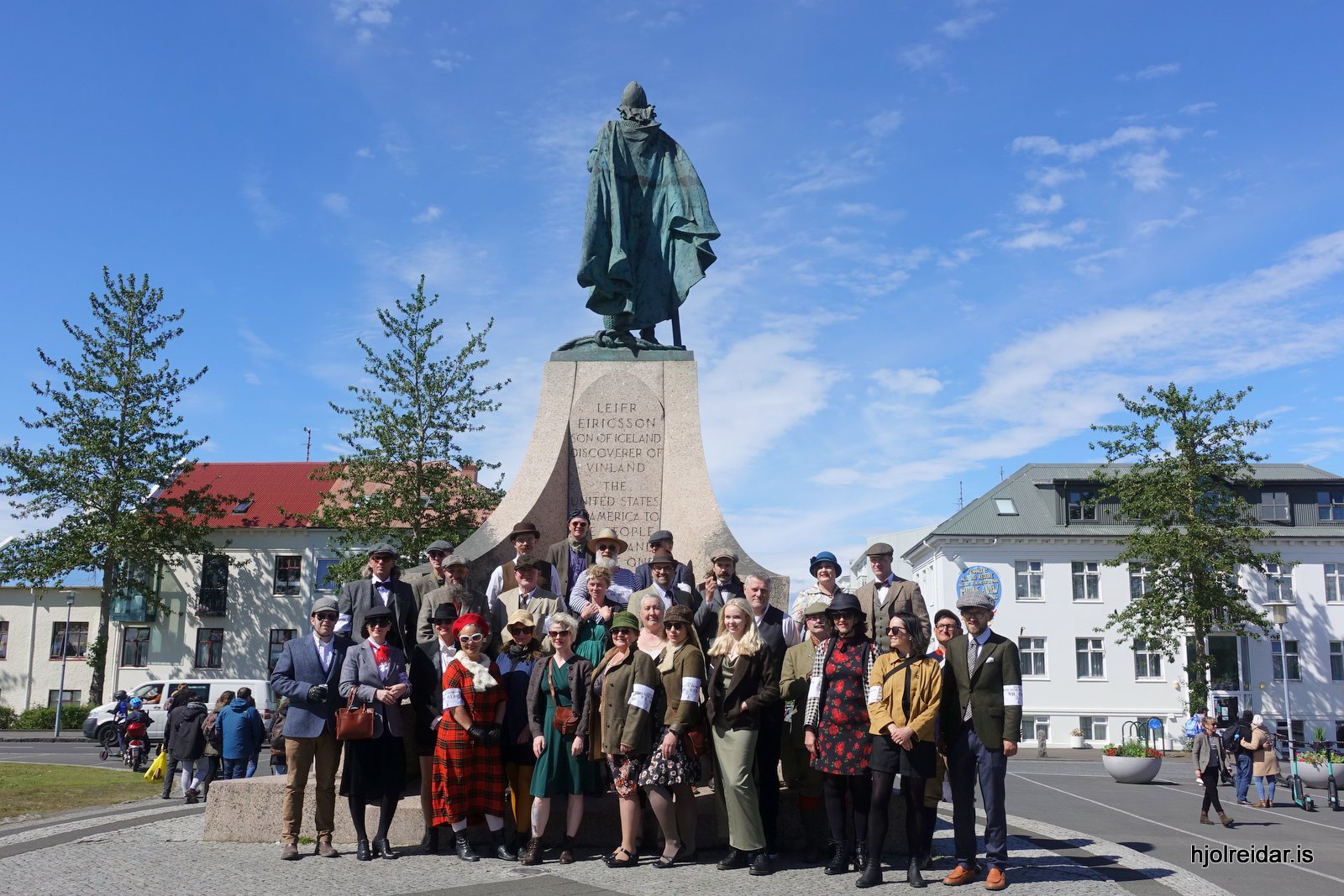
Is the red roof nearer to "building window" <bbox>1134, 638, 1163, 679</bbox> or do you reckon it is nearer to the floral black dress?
"building window" <bbox>1134, 638, 1163, 679</bbox>

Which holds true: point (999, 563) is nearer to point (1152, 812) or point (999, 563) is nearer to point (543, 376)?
point (1152, 812)

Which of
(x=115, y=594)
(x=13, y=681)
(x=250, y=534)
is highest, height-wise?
(x=250, y=534)

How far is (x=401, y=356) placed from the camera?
32.4 metres

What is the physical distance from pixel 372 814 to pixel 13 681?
146ft

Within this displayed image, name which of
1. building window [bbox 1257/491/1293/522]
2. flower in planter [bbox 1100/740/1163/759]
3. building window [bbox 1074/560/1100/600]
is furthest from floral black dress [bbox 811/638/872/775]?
building window [bbox 1257/491/1293/522]

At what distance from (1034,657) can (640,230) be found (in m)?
32.9

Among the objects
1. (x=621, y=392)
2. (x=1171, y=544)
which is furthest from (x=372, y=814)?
(x=1171, y=544)

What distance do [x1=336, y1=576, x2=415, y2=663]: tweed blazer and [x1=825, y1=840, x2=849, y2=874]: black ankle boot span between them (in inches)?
124

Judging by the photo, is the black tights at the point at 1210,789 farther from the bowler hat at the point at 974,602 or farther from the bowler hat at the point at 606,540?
the bowler hat at the point at 606,540

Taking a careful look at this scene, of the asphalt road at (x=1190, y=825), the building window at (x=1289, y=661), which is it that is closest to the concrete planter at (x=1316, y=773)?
the asphalt road at (x=1190, y=825)

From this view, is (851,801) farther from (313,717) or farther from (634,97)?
(634,97)

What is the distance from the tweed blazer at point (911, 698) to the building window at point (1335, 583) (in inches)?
1656

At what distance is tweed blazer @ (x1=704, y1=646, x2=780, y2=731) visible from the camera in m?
6.50

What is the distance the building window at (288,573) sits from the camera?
44688 millimetres
